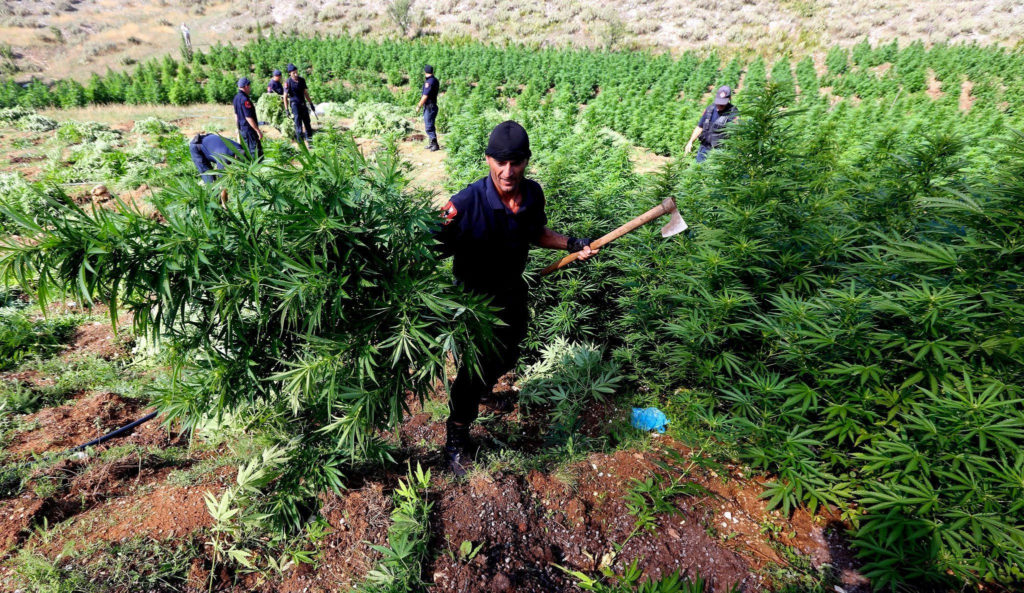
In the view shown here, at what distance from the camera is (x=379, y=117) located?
11906 mm

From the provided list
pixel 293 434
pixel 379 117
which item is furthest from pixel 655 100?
pixel 293 434

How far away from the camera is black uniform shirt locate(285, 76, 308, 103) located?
30.1ft

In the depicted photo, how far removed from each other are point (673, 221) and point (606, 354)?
144 cm

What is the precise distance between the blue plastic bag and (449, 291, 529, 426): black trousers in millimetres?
987

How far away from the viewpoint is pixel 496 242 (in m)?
2.34

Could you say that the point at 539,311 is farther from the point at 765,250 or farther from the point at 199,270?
the point at 199,270

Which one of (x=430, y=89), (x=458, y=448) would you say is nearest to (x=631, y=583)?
(x=458, y=448)

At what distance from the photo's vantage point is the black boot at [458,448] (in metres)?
2.56

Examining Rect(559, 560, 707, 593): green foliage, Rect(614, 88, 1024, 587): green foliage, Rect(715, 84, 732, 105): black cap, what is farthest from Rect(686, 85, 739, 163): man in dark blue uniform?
Rect(559, 560, 707, 593): green foliage

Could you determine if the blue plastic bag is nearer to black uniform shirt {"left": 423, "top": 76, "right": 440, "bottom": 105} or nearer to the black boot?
the black boot

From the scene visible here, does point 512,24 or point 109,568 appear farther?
point 512,24

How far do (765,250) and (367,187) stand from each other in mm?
2223

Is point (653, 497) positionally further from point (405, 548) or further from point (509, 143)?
point (509, 143)

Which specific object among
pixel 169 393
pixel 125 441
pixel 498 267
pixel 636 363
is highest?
pixel 498 267
